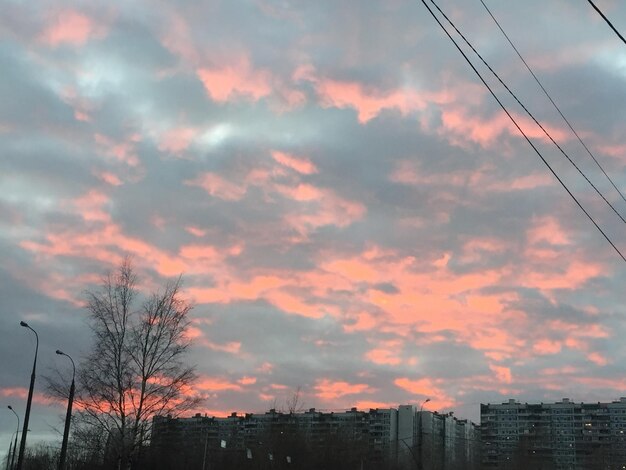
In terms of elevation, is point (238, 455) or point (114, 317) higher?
point (114, 317)

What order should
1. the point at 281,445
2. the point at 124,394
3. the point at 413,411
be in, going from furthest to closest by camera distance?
the point at 413,411, the point at 281,445, the point at 124,394

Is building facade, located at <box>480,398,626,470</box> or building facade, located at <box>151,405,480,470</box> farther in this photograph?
building facade, located at <box>480,398,626,470</box>

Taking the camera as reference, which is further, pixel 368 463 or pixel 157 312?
pixel 368 463

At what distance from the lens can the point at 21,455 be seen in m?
32.1

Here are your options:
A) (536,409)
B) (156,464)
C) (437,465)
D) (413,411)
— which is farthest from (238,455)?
(536,409)

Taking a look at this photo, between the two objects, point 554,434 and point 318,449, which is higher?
point 554,434

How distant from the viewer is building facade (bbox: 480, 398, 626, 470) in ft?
402

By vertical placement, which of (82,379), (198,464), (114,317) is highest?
(114,317)

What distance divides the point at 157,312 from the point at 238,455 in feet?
245

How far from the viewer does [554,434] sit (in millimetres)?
156625

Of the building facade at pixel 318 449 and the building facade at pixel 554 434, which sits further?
the building facade at pixel 554 434

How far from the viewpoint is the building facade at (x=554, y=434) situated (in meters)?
122

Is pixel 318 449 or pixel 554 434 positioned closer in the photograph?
pixel 318 449

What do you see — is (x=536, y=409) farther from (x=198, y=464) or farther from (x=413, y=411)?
(x=198, y=464)
